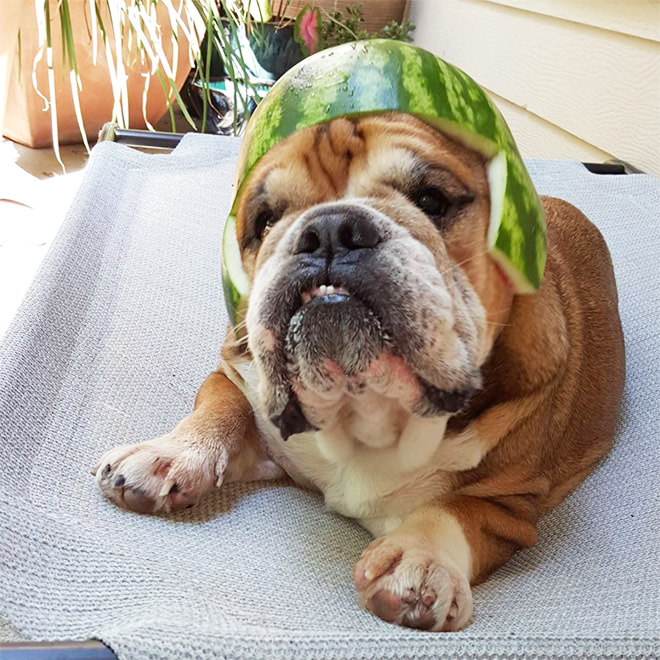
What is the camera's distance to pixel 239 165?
847 mm

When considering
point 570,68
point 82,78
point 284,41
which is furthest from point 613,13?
point 82,78

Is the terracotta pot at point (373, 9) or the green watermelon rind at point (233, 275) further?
the terracotta pot at point (373, 9)

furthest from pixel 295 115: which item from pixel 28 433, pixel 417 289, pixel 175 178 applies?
pixel 175 178

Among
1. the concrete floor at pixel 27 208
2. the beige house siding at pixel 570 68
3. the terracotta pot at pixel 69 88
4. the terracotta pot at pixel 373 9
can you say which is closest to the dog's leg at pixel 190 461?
the concrete floor at pixel 27 208

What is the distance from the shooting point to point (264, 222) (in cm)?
79

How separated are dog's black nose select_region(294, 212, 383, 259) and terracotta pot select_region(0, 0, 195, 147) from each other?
66.5 inches

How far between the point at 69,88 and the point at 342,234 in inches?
79.5

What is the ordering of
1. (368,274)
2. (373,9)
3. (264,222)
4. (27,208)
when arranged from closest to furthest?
(368,274)
(264,222)
(27,208)
(373,9)

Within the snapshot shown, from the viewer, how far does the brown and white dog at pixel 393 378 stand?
2.20 feet

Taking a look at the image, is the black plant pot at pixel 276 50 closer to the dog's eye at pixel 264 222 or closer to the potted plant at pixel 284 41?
the potted plant at pixel 284 41

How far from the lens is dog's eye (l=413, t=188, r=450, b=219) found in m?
0.74

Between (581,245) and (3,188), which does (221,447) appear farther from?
(3,188)

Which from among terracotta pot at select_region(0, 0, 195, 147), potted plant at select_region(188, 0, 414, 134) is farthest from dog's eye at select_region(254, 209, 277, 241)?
potted plant at select_region(188, 0, 414, 134)

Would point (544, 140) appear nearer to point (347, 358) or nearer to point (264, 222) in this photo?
point (264, 222)
